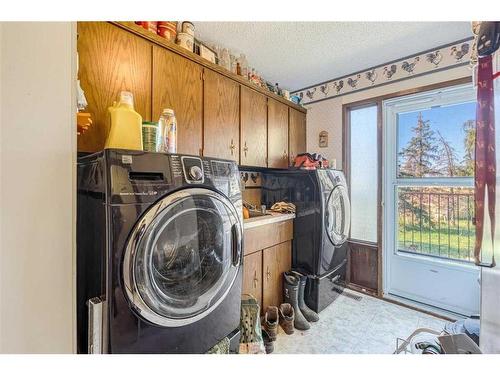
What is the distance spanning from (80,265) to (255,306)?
110cm

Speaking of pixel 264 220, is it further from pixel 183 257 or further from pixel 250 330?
pixel 183 257

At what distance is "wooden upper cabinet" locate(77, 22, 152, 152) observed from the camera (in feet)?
3.57

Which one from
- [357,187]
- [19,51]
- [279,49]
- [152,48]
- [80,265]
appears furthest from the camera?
[357,187]

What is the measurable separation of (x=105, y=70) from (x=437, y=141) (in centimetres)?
277

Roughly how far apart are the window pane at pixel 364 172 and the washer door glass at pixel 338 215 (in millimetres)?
212

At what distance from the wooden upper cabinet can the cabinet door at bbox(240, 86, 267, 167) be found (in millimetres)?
899

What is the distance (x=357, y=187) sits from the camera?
101 inches

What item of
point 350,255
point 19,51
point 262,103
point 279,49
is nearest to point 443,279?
point 350,255

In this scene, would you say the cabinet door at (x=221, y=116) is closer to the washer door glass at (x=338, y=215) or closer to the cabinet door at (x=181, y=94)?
the cabinet door at (x=181, y=94)

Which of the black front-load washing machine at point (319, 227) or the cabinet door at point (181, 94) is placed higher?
the cabinet door at point (181, 94)

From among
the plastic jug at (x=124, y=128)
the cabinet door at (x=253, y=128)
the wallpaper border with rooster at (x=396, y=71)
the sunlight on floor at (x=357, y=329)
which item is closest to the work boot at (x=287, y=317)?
the sunlight on floor at (x=357, y=329)

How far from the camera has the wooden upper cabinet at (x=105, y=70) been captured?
3.57 ft

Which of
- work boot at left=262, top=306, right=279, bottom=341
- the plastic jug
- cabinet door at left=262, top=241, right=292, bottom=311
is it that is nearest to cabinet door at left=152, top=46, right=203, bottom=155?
the plastic jug
